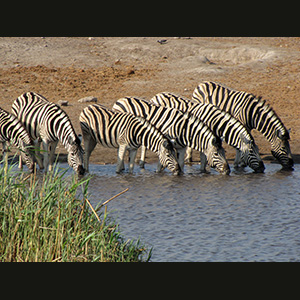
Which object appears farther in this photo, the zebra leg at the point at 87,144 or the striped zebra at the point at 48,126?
the zebra leg at the point at 87,144

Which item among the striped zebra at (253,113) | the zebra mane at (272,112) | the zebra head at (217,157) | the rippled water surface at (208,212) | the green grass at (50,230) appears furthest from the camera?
the zebra mane at (272,112)

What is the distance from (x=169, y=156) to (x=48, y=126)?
2.76 metres

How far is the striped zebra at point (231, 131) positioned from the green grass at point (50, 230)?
694 cm

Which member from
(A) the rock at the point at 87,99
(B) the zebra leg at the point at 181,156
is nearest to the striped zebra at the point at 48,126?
(B) the zebra leg at the point at 181,156

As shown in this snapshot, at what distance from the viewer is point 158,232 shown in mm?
10070

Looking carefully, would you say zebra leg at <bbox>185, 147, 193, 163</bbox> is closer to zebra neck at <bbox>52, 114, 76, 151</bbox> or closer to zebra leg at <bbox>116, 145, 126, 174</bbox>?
zebra leg at <bbox>116, 145, 126, 174</bbox>

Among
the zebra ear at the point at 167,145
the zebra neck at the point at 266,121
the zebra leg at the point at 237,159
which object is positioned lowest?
the zebra leg at the point at 237,159

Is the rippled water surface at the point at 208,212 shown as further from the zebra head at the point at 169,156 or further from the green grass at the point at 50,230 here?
the green grass at the point at 50,230

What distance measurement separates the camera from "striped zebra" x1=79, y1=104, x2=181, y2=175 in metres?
14.5

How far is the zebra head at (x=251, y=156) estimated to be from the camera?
14.9 metres

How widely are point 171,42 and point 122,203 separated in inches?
678

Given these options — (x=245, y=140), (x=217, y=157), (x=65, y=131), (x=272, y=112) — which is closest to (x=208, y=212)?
(x=217, y=157)

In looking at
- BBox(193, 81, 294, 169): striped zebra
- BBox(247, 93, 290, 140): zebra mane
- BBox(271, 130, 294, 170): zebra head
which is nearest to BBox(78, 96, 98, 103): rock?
BBox(193, 81, 294, 169): striped zebra

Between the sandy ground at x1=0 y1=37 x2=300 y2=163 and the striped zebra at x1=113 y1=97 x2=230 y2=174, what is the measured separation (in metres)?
4.43
